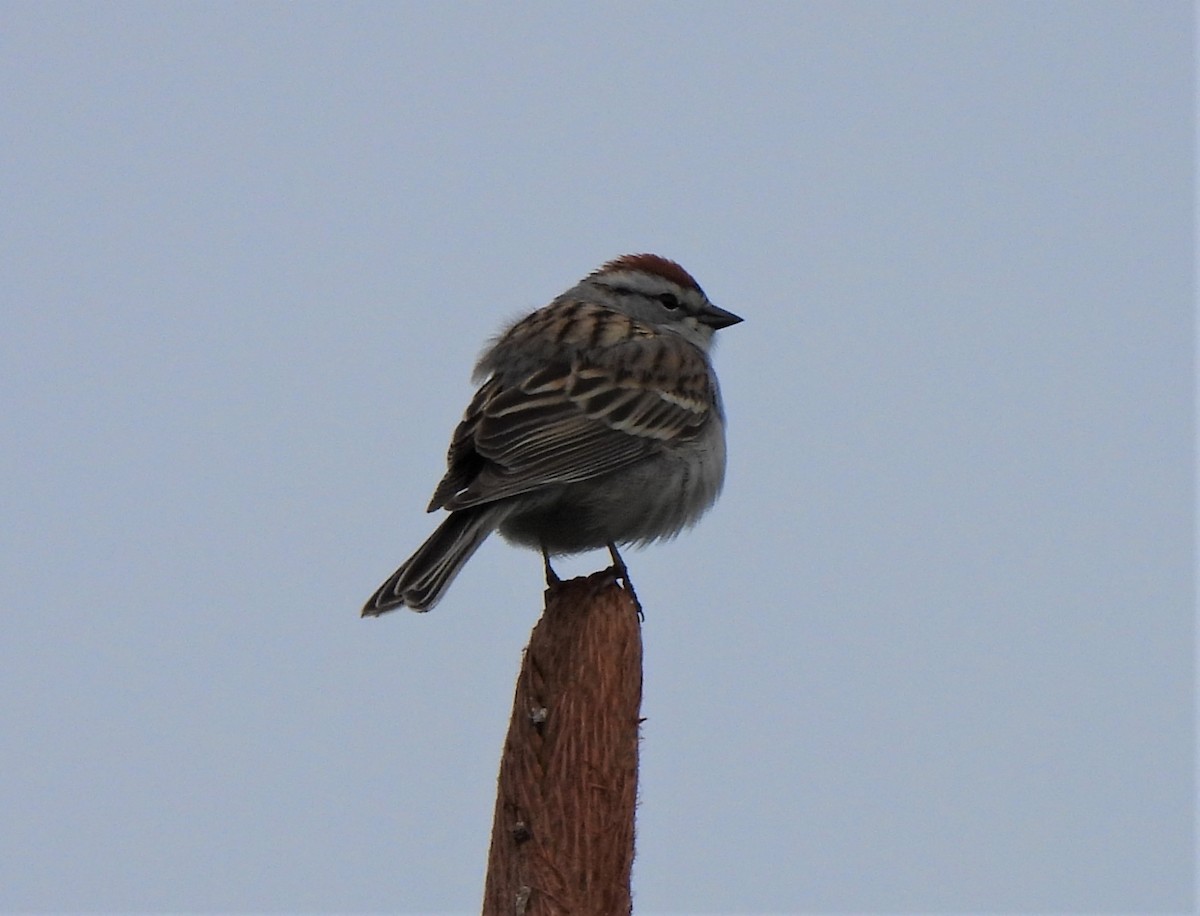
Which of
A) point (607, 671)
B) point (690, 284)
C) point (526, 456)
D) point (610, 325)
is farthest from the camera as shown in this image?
point (690, 284)

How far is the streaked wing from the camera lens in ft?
22.4

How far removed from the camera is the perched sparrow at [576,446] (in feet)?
21.7

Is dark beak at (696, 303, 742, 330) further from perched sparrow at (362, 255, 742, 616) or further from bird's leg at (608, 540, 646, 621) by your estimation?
bird's leg at (608, 540, 646, 621)

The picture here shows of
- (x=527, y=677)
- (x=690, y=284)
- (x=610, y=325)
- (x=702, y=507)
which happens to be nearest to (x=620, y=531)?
(x=702, y=507)

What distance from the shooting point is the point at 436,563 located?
6.16 m

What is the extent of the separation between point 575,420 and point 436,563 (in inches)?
55.5

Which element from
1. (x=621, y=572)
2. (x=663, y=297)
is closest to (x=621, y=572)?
(x=621, y=572)

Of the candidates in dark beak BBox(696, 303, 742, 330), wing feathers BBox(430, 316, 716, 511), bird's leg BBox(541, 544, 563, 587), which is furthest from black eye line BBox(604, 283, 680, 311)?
bird's leg BBox(541, 544, 563, 587)

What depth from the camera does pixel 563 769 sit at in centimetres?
410

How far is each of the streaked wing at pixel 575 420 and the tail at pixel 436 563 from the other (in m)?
0.09

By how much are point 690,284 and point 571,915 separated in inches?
219

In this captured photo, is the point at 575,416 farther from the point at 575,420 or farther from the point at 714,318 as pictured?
the point at 714,318

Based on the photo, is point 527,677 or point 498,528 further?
point 498,528

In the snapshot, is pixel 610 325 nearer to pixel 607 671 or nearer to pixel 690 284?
pixel 690 284
